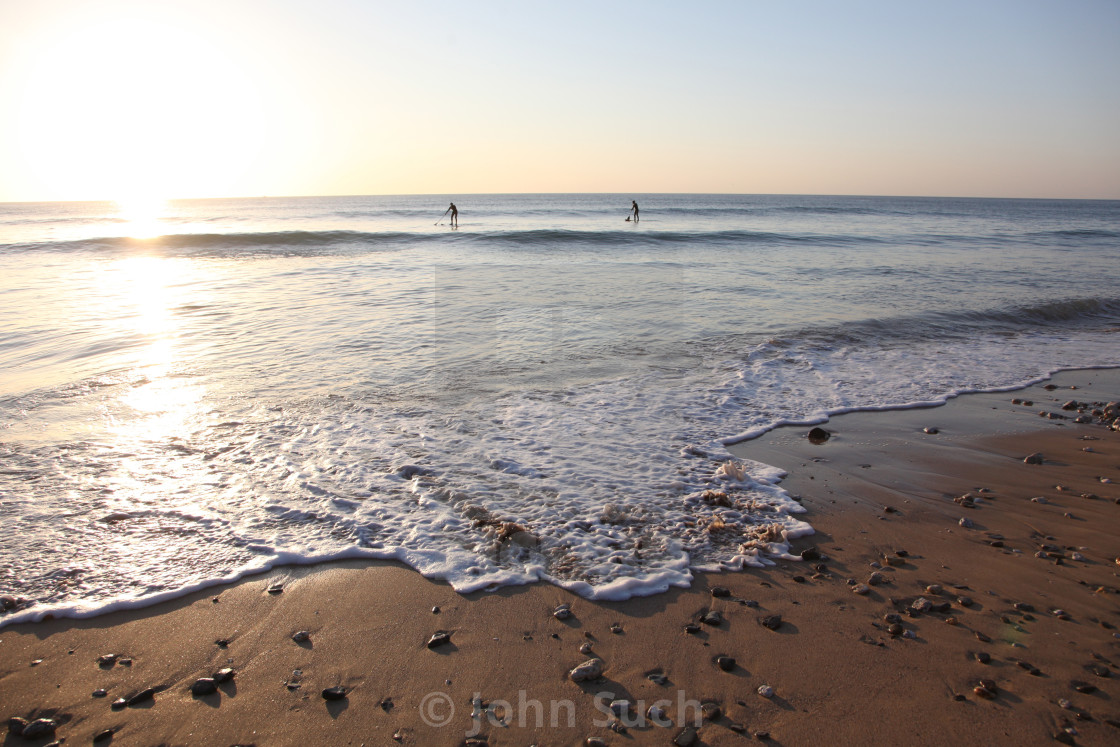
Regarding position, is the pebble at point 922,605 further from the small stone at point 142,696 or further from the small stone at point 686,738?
Result: the small stone at point 142,696

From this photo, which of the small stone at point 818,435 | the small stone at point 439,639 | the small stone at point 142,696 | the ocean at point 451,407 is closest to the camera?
the small stone at point 142,696

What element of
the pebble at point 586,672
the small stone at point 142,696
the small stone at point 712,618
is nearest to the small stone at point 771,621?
the small stone at point 712,618

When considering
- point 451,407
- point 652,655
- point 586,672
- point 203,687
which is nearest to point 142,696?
point 203,687

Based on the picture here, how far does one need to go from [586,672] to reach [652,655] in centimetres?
36

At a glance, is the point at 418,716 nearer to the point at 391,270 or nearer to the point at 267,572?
the point at 267,572

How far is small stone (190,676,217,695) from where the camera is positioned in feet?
8.39

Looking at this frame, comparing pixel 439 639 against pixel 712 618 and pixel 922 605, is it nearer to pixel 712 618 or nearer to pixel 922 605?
pixel 712 618

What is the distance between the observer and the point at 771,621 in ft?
9.76

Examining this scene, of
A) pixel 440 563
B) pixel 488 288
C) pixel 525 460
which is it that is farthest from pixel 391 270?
pixel 440 563

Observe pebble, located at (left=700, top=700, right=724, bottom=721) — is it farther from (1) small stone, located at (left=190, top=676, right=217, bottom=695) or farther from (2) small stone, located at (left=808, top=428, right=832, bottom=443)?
(2) small stone, located at (left=808, top=428, right=832, bottom=443)

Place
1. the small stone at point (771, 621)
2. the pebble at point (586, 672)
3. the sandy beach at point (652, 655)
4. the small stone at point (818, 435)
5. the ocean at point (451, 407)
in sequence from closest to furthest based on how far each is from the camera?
the sandy beach at point (652, 655) → the pebble at point (586, 672) → the small stone at point (771, 621) → the ocean at point (451, 407) → the small stone at point (818, 435)

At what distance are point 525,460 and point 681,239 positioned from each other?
26407 millimetres

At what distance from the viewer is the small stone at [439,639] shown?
2847mm

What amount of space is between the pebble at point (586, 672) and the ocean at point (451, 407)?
594 millimetres
